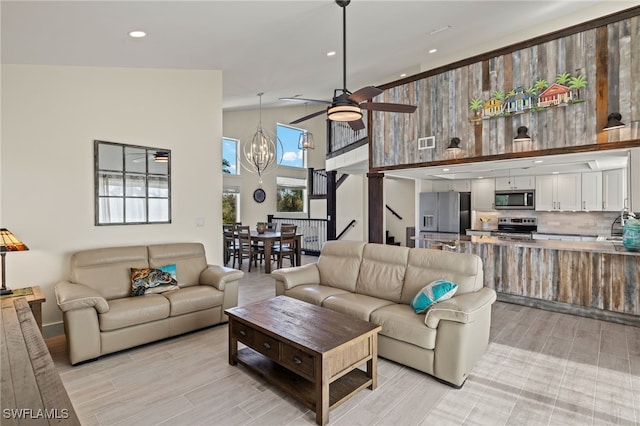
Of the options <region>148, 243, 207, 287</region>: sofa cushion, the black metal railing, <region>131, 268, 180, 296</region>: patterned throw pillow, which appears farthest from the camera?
the black metal railing

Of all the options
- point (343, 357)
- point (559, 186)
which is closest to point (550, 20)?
point (559, 186)

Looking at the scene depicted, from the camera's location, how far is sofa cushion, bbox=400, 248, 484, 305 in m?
3.12

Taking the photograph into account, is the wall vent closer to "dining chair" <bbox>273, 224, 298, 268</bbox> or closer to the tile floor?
the tile floor

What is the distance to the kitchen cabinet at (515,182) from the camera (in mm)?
6844

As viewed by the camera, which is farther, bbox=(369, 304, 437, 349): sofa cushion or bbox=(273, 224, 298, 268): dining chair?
bbox=(273, 224, 298, 268): dining chair

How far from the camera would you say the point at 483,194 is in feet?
24.7

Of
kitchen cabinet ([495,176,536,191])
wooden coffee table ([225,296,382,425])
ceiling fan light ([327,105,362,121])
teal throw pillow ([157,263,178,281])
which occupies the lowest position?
wooden coffee table ([225,296,382,425])

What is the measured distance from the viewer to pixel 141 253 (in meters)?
3.96

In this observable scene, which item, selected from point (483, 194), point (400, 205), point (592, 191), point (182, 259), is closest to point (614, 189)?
point (592, 191)

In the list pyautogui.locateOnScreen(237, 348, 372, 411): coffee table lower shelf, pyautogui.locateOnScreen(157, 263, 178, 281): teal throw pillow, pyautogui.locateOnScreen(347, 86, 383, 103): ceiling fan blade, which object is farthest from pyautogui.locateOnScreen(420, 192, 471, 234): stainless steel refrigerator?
pyautogui.locateOnScreen(157, 263, 178, 281): teal throw pillow

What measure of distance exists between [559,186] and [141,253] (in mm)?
7387

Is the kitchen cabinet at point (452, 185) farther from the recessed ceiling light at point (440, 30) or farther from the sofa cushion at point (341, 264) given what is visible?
the sofa cushion at point (341, 264)

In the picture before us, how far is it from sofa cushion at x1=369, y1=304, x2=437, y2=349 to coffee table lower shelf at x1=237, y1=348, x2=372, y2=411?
0.45 m

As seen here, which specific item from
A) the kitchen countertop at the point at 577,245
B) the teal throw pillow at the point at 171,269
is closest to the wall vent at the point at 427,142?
the kitchen countertop at the point at 577,245
